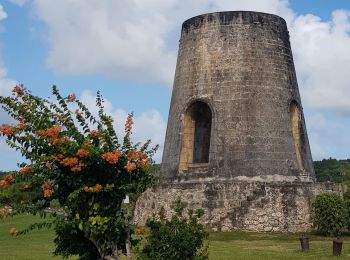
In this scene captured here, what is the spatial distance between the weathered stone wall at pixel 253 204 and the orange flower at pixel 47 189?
11.1 m

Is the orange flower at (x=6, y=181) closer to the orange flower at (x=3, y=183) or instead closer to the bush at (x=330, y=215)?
the orange flower at (x=3, y=183)

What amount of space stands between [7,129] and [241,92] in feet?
42.5

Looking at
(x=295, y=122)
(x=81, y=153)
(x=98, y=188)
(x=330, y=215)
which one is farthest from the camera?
(x=295, y=122)

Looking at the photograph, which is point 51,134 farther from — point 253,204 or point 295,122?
point 295,122

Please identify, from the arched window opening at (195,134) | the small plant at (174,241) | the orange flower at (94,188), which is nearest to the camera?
the orange flower at (94,188)

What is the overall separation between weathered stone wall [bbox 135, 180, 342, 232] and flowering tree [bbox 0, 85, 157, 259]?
10193mm

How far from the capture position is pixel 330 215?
17.9 metres

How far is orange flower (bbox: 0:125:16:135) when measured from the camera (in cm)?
801

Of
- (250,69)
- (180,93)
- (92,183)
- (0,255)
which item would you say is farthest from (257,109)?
(92,183)

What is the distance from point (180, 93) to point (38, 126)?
43.2 ft

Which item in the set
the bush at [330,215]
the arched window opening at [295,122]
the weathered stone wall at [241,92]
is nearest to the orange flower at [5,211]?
the bush at [330,215]

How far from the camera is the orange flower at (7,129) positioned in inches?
315

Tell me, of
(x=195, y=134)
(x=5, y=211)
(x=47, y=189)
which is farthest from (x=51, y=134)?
(x=195, y=134)

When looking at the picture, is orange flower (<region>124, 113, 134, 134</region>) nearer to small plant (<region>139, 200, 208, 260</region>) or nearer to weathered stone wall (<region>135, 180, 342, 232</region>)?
small plant (<region>139, 200, 208, 260</region>)
